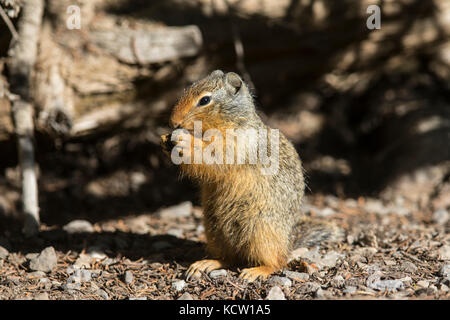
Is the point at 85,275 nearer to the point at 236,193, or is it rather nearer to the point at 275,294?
the point at 236,193

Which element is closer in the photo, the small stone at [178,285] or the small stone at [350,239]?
the small stone at [178,285]

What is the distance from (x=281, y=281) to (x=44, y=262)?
2004mm

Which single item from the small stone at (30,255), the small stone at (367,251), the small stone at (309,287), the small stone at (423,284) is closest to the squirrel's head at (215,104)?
the small stone at (309,287)

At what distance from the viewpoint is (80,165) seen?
710cm

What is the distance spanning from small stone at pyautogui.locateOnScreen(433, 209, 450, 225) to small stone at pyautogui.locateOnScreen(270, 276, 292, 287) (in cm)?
267

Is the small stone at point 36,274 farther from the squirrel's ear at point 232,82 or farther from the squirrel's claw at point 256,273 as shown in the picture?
the squirrel's ear at point 232,82

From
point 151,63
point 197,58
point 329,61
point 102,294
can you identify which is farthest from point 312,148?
point 102,294

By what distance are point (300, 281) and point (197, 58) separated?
9.75 feet

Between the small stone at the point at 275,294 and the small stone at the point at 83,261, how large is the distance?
171cm

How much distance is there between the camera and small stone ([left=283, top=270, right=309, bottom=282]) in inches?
154

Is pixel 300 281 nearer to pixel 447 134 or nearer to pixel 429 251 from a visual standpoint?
pixel 429 251

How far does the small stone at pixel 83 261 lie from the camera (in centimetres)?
439

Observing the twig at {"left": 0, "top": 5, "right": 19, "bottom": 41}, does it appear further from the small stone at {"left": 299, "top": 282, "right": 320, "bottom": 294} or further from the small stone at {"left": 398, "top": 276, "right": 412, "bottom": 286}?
the small stone at {"left": 398, "top": 276, "right": 412, "bottom": 286}

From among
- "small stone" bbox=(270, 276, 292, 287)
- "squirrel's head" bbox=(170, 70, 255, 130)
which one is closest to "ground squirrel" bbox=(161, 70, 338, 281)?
"squirrel's head" bbox=(170, 70, 255, 130)
